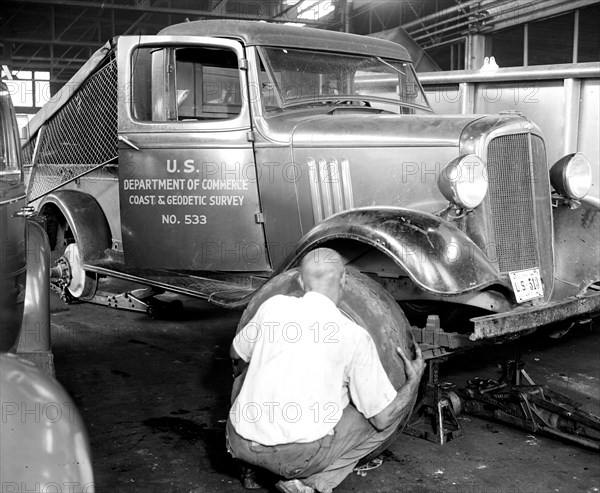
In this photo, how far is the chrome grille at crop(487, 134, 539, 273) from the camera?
382 centimetres

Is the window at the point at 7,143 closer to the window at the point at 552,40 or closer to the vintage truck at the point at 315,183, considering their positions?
the vintage truck at the point at 315,183

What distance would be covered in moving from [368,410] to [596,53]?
400 inches

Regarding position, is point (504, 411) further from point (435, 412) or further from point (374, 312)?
point (374, 312)

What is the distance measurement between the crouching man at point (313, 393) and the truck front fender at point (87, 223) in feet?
9.01

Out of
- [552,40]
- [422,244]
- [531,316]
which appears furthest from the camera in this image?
[552,40]

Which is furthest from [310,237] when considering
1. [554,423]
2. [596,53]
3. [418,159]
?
[596,53]

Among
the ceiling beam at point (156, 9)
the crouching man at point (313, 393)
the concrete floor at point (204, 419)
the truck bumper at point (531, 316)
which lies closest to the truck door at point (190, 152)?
the concrete floor at point (204, 419)

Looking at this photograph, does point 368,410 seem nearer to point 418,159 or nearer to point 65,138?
point 418,159

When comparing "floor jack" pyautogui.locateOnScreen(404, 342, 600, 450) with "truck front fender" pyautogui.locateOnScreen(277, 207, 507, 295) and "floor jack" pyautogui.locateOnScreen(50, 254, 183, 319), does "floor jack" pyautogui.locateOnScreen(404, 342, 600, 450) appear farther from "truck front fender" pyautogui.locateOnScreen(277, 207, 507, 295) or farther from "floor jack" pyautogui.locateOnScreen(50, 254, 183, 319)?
"floor jack" pyautogui.locateOnScreen(50, 254, 183, 319)

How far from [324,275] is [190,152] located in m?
1.88

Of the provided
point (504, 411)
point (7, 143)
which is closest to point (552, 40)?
point (504, 411)

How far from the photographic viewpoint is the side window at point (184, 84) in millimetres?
4617

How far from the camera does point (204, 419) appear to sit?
4.00 metres

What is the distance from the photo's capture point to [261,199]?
180 inches
